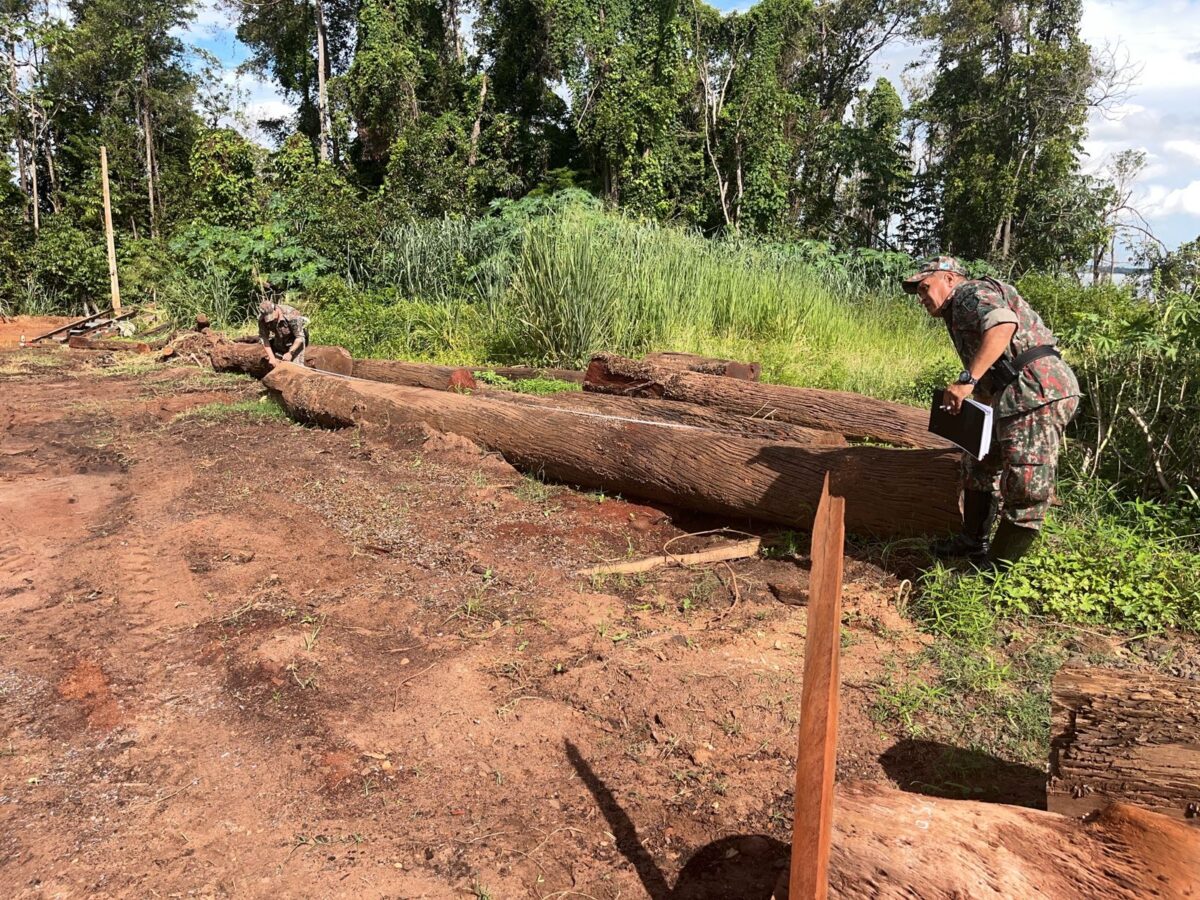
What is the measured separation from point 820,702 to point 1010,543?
2.94m

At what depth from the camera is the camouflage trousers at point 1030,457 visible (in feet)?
10.9

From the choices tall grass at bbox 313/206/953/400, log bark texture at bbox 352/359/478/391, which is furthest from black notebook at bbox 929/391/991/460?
log bark texture at bbox 352/359/478/391

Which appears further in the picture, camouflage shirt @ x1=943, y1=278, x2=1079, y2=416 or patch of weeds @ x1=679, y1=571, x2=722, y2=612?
patch of weeds @ x1=679, y1=571, x2=722, y2=612

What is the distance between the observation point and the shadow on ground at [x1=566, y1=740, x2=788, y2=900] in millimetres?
1988

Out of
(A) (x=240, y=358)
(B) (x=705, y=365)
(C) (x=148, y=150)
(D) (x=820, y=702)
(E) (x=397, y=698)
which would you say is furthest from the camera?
(C) (x=148, y=150)

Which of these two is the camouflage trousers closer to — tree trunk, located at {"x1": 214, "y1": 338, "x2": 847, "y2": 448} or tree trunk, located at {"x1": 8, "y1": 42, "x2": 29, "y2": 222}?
tree trunk, located at {"x1": 214, "y1": 338, "x2": 847, "y2": 448}

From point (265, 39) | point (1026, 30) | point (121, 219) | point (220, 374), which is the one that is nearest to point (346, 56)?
point (265, 39)

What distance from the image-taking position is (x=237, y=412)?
7965 mm

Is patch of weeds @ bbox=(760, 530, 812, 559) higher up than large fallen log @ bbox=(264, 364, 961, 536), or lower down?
lower down

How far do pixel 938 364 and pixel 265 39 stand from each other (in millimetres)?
23359

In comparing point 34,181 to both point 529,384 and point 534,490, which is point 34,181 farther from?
point 534,490

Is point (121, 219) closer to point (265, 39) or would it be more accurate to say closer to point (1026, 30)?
point (265, 39)

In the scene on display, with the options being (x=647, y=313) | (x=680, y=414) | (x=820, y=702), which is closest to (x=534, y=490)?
(x=680, y=414)

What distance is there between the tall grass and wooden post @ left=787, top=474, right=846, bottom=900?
6.27 meters
